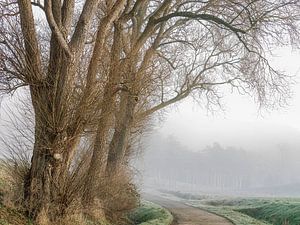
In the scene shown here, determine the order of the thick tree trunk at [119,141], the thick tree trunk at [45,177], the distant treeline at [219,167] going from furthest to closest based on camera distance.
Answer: the distant treeline at [219,167]
the thick tree trunk at [119,141]
the thick tree trunk at [45,177]

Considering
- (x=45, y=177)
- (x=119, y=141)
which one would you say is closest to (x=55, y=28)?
(x=45, y=177)

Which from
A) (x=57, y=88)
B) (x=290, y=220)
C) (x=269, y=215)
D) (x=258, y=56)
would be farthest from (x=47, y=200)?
(x=269, y=215)

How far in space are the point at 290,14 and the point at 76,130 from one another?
10155 mm

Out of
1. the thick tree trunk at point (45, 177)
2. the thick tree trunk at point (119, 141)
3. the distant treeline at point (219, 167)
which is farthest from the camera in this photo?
the distant treeline at point (219, 167)

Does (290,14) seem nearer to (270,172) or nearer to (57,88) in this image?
(57,88)

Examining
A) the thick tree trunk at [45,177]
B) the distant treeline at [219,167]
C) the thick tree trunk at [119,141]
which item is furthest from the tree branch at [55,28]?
the distant treeline at [219,167]

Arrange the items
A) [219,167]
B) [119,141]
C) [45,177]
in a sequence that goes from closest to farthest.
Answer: [45,177], [119,141], [219,167]

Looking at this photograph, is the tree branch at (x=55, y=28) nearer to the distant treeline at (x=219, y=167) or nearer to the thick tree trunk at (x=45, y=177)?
the thick tree trunk at (x=45, y=177)

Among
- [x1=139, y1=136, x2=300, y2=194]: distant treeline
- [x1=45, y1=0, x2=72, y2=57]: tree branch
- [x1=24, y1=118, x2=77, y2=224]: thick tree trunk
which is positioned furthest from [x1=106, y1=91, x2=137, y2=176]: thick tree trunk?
[x1=139, y1=136, x2=300, y2=194]: distant treeline

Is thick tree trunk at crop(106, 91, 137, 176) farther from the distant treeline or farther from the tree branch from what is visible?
the distant treeline

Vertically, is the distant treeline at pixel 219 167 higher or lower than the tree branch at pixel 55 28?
higher

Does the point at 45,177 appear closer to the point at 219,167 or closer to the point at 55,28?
the point at 55,28

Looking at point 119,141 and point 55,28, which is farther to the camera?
point 119,141

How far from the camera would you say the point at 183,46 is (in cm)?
2805
